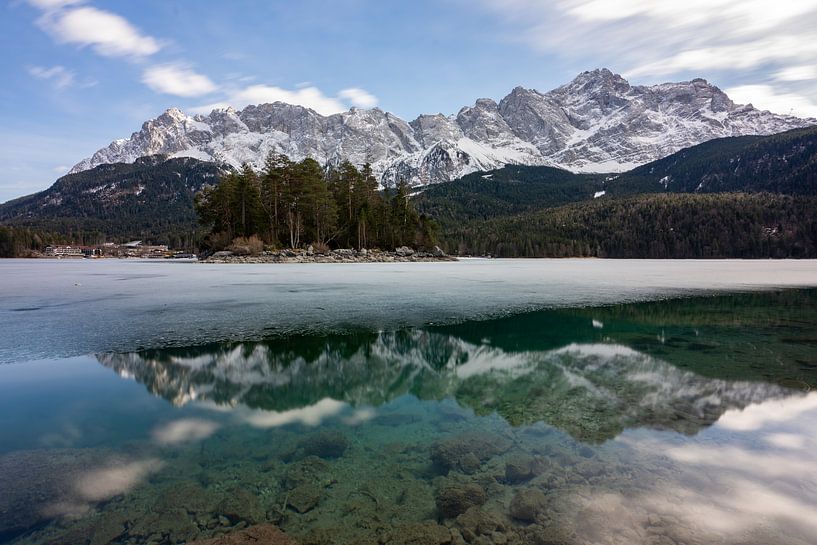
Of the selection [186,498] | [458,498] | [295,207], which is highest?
[295,207]

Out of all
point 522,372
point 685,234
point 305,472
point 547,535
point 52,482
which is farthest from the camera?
point 685,234

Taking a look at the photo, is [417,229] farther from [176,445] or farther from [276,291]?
[176,445]

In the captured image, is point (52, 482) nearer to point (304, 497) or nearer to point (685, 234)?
point (304, 497)

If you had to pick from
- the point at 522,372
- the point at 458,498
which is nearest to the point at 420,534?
the point at 458,498

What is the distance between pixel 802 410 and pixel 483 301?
16963 mm

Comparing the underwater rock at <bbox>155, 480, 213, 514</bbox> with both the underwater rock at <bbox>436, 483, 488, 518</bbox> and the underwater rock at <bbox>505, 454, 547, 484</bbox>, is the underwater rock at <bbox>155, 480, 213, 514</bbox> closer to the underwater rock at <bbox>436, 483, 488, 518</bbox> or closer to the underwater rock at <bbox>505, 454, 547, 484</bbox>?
the underwater rock at <bbox>436, 483, 488, 518</bbox>

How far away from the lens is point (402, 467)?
22.5 feet

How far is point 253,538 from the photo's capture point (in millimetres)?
4992

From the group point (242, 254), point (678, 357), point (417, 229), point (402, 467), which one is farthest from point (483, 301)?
point (417, 229)

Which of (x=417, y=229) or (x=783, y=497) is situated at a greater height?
(x=417, y=229)

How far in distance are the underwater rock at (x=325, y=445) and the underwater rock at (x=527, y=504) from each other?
9.44 feet

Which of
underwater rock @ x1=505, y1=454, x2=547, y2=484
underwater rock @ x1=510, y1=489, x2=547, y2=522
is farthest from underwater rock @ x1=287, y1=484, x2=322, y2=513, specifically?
underwater rock @ x1=505, y1=454, x2=547, y2=484

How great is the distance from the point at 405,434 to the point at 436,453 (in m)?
0.94

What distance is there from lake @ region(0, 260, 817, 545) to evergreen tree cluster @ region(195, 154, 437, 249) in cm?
6104
